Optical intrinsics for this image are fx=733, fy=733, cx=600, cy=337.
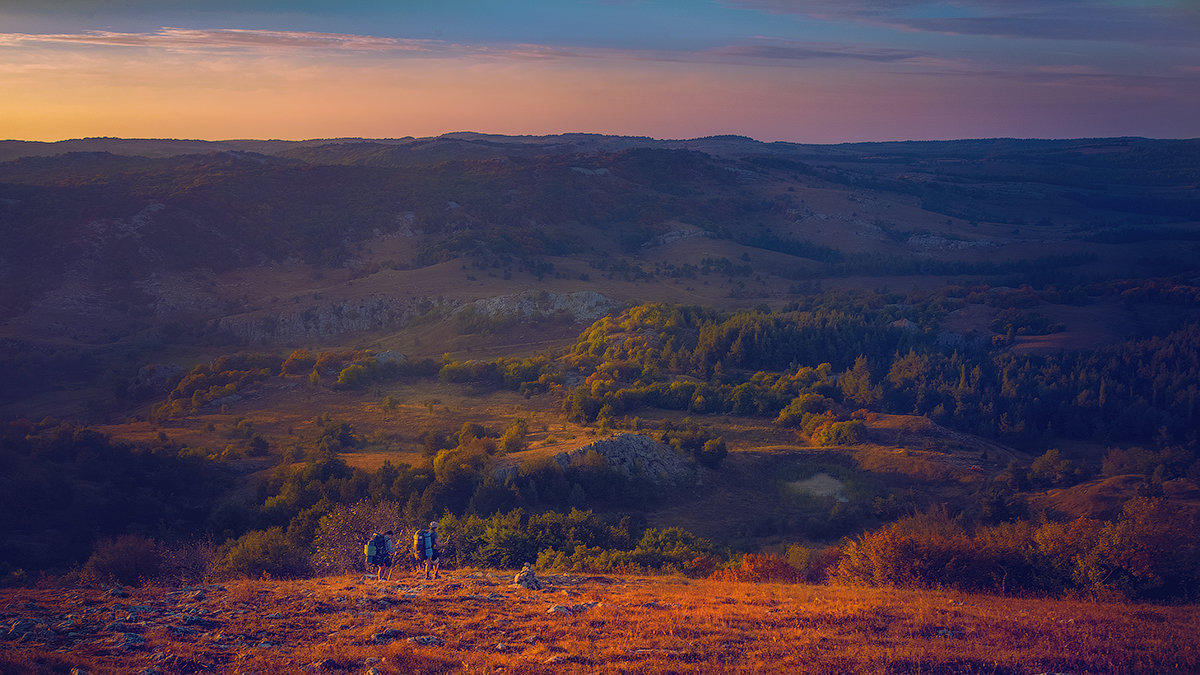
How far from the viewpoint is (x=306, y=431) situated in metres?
24.8

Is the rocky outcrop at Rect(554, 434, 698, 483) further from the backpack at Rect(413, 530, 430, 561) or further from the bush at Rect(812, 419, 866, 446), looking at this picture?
the backpack at Rect(413, 530, 430, 561)

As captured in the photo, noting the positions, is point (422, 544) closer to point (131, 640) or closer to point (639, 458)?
point (131, 640)

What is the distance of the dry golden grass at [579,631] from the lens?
6.91 m

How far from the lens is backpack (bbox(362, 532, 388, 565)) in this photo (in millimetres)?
10862

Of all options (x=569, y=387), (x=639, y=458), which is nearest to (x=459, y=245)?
(x=569, y=387)

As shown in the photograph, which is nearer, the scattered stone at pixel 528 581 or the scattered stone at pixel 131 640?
the scattered stone at pixel 131 640

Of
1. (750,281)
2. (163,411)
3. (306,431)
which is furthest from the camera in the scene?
(750,281)

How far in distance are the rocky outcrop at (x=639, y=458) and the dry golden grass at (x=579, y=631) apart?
29.5 ft

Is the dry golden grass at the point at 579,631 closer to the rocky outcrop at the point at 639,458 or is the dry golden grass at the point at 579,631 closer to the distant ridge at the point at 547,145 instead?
the rocky outcrop at the point at 639,458

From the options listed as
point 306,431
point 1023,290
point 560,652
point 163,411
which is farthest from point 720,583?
point 1023,290

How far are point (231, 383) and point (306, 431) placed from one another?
24.8ft

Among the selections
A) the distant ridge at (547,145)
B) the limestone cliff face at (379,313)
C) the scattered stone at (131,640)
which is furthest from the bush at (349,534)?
the distant ridge at (547,145)

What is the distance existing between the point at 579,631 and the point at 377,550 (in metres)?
4.23

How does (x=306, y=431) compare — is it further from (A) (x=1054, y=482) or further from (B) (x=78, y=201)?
(B) (x=78, y=201)
